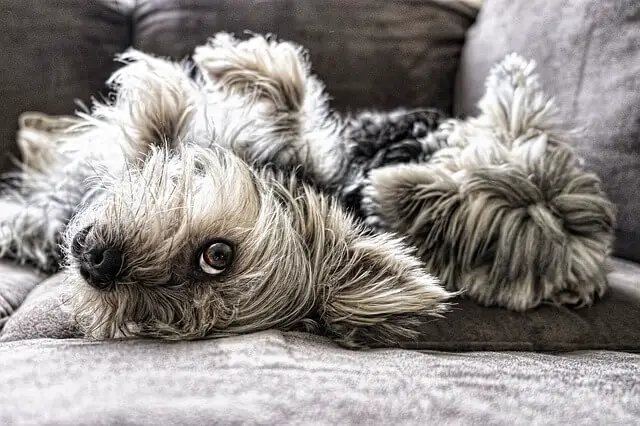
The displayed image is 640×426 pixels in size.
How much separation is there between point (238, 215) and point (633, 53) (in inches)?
40.2

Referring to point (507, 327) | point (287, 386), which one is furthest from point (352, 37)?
point (287, 386)

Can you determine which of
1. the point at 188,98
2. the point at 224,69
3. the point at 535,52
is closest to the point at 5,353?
the point at 188,98

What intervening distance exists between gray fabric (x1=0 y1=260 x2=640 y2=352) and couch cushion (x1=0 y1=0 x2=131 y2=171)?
1.04 m

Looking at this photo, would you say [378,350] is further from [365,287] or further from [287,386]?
[287,386]

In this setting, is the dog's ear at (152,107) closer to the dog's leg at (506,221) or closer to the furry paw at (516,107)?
the dog's leg at (506,221)

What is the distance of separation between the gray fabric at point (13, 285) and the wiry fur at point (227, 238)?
0.33 m

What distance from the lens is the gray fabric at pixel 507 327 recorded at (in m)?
1.16

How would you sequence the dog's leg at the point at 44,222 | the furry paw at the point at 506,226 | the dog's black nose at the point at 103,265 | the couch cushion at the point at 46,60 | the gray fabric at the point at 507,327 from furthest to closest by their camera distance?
the couch cushion at the point at 46,60
the dog's leg at the point at 44,222
the furry paw at the point at 506,226
the gray fabric at the point at 507,327
the dog's black nose at the point at 103,265

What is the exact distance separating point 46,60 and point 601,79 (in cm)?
172

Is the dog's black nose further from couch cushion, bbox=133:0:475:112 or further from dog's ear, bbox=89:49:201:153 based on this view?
couch cushion, bbox=133:0:475:112

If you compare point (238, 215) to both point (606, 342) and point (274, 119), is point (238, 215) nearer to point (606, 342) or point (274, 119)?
point (274, 119)

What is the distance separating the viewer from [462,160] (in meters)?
1.37

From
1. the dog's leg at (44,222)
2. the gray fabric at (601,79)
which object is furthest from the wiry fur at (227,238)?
the gray fabric at (601,79)

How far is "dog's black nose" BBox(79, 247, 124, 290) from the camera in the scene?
3.34 ft
